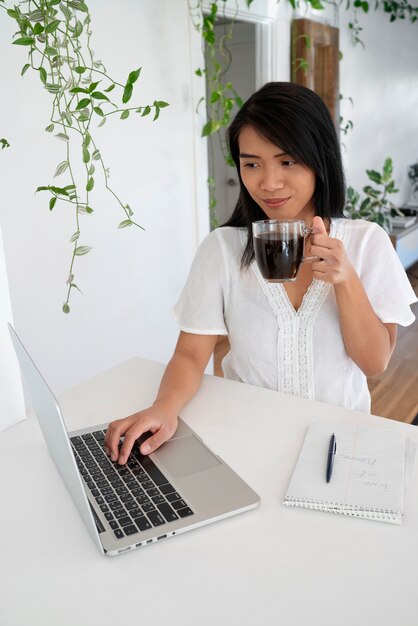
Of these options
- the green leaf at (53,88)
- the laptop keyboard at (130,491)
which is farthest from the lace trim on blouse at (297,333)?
the green leaf at (53,88)

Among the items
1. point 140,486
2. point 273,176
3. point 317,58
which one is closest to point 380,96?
point 317,58

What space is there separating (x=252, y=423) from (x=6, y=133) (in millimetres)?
1444

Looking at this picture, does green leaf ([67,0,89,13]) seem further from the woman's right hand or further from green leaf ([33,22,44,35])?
the woman's right hand

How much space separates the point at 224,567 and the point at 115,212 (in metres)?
1.97

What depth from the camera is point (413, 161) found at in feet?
21.0

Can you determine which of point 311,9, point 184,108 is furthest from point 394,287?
point 311,9

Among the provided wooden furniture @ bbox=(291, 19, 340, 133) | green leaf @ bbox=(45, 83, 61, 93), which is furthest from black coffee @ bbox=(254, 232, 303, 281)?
wooden furniture @ bbox=(291, 19, 340, 133)

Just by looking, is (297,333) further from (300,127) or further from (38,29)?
(38,29)

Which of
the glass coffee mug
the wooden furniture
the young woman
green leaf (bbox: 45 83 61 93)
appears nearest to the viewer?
the glass coffee mug

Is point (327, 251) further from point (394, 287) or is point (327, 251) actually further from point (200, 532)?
point (200, 532)

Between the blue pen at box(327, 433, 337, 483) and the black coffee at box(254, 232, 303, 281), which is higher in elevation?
the black coffee at box(254, 232, 303, 281)

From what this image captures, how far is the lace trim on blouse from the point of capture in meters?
1.44

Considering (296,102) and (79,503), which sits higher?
(296,102)

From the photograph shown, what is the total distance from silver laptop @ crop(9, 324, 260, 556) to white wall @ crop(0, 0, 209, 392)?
127 cm
